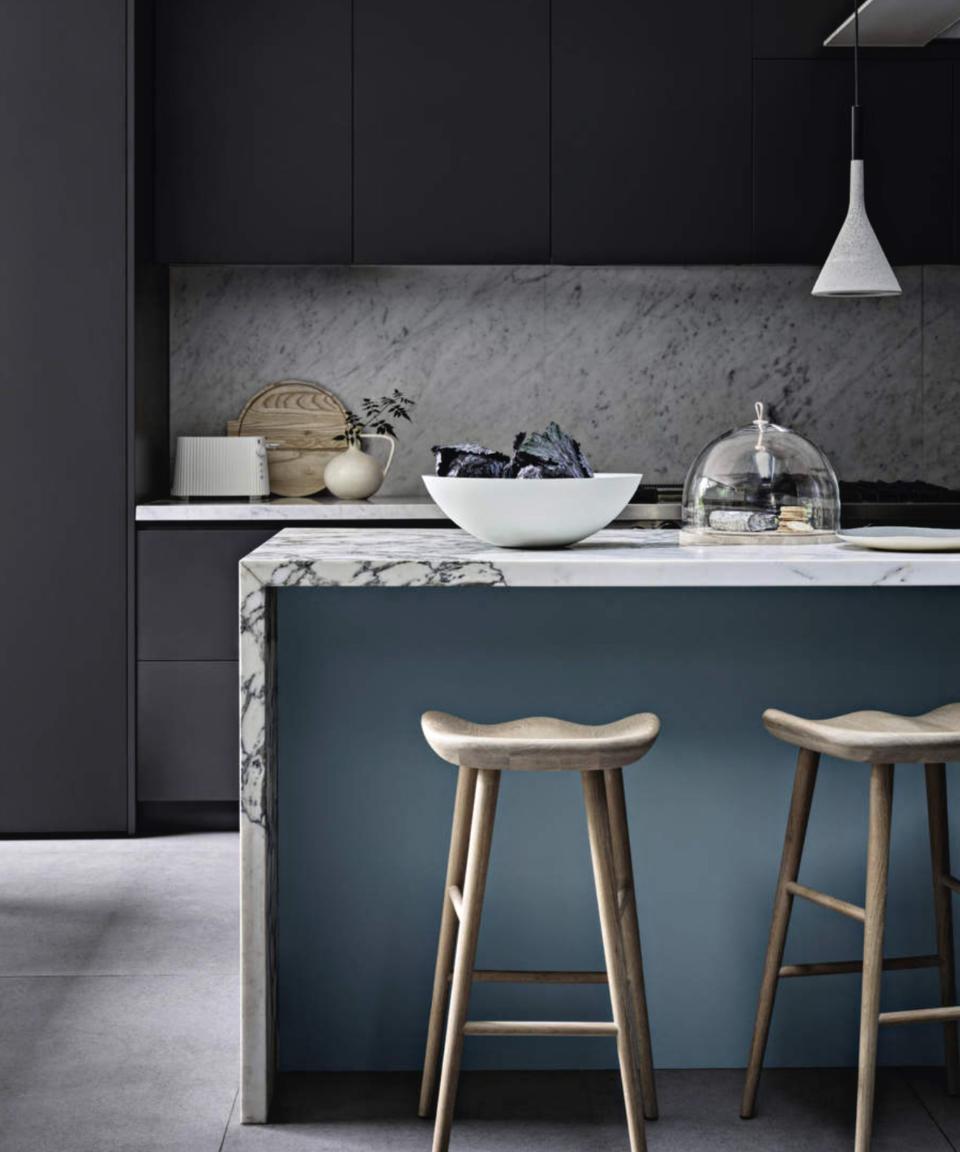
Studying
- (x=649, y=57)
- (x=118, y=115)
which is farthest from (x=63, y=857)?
(x=649, y=57)

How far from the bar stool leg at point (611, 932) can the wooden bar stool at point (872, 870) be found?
0.34m

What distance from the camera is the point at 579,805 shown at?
233 centimetres

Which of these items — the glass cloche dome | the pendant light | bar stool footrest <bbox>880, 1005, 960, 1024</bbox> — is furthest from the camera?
→ the pendant light

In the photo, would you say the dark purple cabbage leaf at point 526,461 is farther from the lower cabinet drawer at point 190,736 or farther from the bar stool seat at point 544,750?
the lower cabinet drawer at point 190,736

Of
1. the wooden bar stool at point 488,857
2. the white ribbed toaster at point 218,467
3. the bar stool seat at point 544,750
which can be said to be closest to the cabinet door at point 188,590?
the white ribbed toaster at point 218,467

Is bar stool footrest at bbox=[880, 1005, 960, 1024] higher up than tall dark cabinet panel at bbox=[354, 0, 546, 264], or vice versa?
tall dark cabinet panel at bbox=[354, 0, 546, 264]

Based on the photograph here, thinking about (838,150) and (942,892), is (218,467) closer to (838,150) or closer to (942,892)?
(838,150)

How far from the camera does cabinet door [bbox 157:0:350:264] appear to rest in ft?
13.3

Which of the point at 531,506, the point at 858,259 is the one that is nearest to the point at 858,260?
the point at 858,259

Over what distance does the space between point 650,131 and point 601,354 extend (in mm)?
777

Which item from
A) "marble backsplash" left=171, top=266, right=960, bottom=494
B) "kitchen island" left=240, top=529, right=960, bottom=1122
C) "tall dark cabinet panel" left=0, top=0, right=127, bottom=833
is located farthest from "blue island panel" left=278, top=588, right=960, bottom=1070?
"marble backsplash" left=171, top=266, right=960, bottom=494

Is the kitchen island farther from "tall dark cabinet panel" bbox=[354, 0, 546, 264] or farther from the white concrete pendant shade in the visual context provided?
"tall dark cabinet panel" bbox=[354, 0, 546, 264]

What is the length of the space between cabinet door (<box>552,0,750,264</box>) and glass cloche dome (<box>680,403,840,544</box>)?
181 cm

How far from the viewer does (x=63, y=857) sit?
372 centimetres
